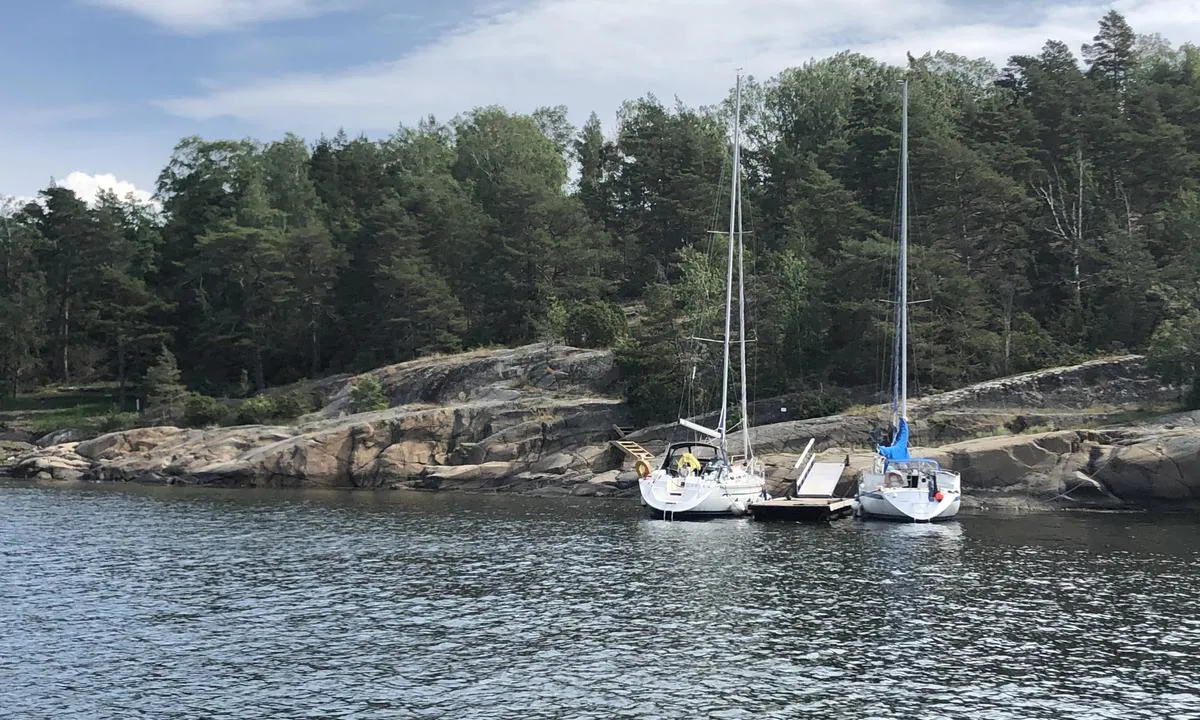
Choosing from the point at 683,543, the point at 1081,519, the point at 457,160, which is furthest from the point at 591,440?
the point at 457,160

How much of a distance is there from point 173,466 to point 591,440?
99.3 ft

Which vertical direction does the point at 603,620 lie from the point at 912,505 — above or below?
below

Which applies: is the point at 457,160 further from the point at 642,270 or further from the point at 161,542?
the point at 161,542

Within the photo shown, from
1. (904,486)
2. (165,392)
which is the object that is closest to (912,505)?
(904,486)

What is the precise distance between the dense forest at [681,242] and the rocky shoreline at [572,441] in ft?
11.4

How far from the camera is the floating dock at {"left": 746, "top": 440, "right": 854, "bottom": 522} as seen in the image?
171 ft

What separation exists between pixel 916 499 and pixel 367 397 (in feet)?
144

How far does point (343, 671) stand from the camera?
1003 inches

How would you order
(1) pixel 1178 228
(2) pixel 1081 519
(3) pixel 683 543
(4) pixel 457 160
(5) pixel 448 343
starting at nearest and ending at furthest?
(3) pixel 683 543 < (2) pixel 1081 519 < (1) pixel 1178 228 < (5) pixel 448 343 < (4) pixel 457 160

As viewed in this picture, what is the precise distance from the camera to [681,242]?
3821 inches

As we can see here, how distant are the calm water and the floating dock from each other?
78.0 inches

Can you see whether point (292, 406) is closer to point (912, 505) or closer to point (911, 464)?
point (911, 464)

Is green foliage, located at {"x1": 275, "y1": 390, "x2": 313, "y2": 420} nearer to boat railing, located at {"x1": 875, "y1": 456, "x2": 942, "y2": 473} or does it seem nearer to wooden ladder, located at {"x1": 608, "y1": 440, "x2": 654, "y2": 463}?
wooden ladder, located at {"x1": 608, "y1": 440, "x2": 654, "y2": 463}

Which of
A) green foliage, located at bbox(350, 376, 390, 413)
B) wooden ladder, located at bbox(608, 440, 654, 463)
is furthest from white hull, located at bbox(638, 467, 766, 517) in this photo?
green foliage, located at bbox(350, 376, 390, 413)
